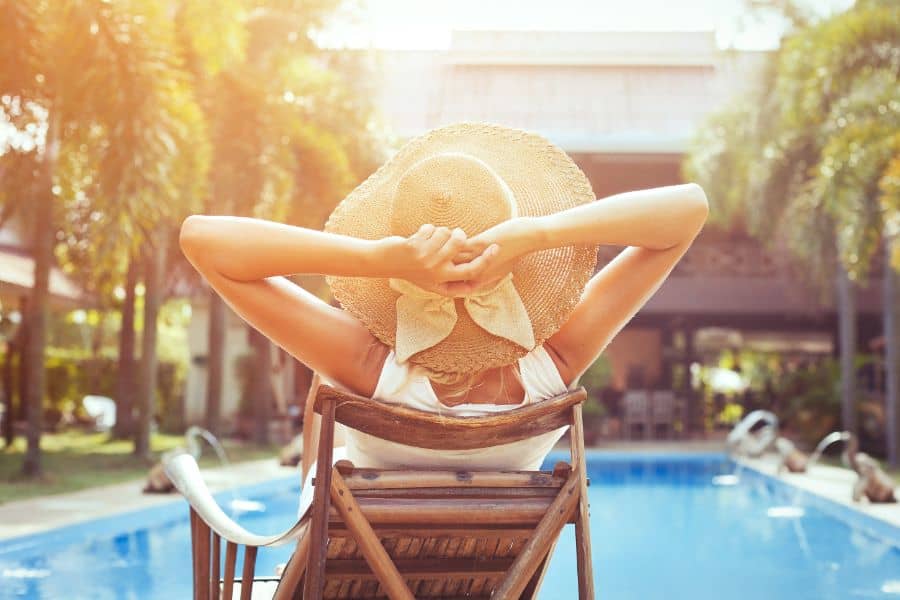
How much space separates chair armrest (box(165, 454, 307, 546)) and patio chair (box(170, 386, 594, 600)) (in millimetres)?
199

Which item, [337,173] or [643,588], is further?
[337,173]

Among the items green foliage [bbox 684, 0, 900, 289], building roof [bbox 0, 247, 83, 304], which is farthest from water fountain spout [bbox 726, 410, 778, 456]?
building roof [bbox 0, 247, 83, 304]

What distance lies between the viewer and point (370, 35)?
14617 millimetres

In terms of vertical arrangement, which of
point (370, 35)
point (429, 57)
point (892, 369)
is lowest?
point (892, 369)

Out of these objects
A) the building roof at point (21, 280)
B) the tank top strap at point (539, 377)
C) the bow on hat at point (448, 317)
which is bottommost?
the tank top strap at point (539, 377)

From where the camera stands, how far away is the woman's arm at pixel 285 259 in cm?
168

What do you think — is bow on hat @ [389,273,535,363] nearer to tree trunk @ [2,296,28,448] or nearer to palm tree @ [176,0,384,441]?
palm tree @ [176,0,384,441]

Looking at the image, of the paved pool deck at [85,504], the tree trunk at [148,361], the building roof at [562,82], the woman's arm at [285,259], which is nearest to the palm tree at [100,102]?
the paved pool deck at [85,504]

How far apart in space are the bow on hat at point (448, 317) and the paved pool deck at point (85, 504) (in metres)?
4.75

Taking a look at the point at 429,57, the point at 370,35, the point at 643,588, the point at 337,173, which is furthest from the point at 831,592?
the point at 429,57

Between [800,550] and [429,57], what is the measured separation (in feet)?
64.4

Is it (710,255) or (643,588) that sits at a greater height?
(710,255)

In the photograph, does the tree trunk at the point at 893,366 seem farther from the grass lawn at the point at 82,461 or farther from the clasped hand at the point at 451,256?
the clasped hand at the point at 451,256

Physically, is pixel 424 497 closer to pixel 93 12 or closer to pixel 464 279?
pixel 464 279
